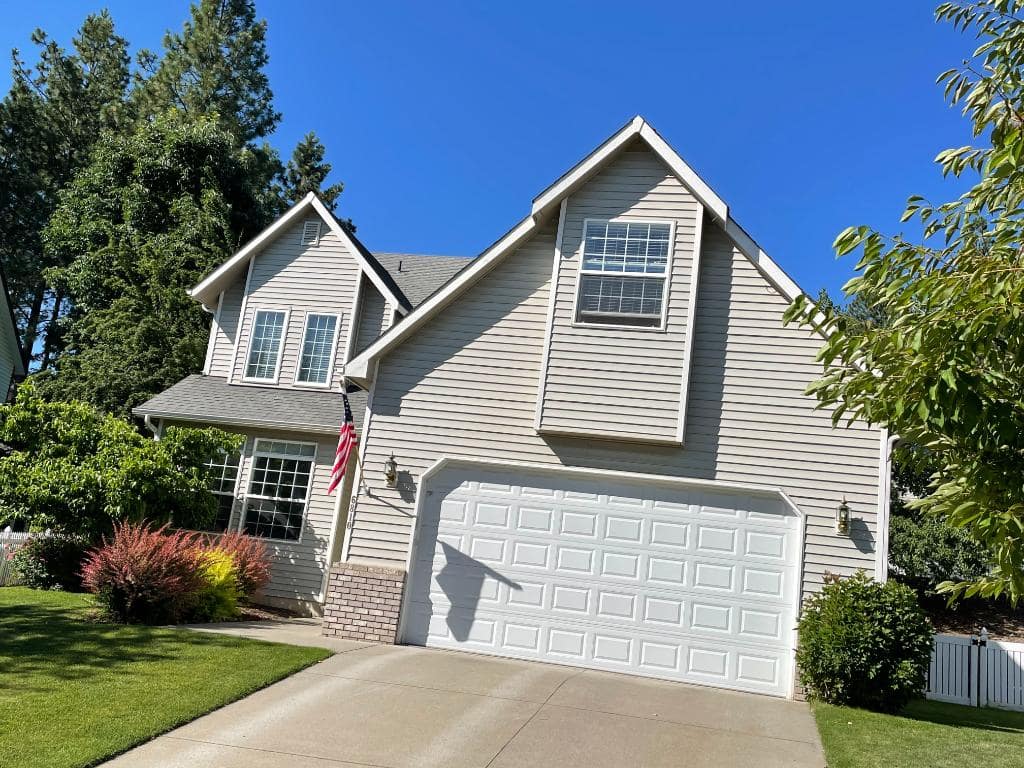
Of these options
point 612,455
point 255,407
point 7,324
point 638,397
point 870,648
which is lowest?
point 870,648

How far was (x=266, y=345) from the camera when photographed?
1675cm

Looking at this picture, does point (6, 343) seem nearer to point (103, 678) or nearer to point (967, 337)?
point (103, 678)

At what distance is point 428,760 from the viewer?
604cm

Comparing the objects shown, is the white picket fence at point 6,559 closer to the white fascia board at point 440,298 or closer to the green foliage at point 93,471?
the green foliage at point 93,471

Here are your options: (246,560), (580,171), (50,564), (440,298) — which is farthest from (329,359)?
(580,171)

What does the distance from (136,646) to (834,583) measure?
26.7ft

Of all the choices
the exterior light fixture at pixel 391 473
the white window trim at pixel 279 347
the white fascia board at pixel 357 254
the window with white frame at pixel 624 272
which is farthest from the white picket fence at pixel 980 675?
the white window trim at pixel 279 347

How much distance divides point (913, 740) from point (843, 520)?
2956 mm

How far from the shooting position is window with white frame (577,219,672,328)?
36.1 feet

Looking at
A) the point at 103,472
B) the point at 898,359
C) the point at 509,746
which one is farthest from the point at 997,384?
the point at 103,472

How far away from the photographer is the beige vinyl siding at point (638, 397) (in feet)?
33.5

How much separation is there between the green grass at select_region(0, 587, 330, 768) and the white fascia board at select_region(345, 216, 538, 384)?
3973 millimetres

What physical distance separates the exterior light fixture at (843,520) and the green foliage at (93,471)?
10.0 metres

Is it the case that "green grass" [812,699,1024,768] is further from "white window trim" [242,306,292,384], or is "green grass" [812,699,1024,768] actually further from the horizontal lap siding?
the horizontal lap siding
